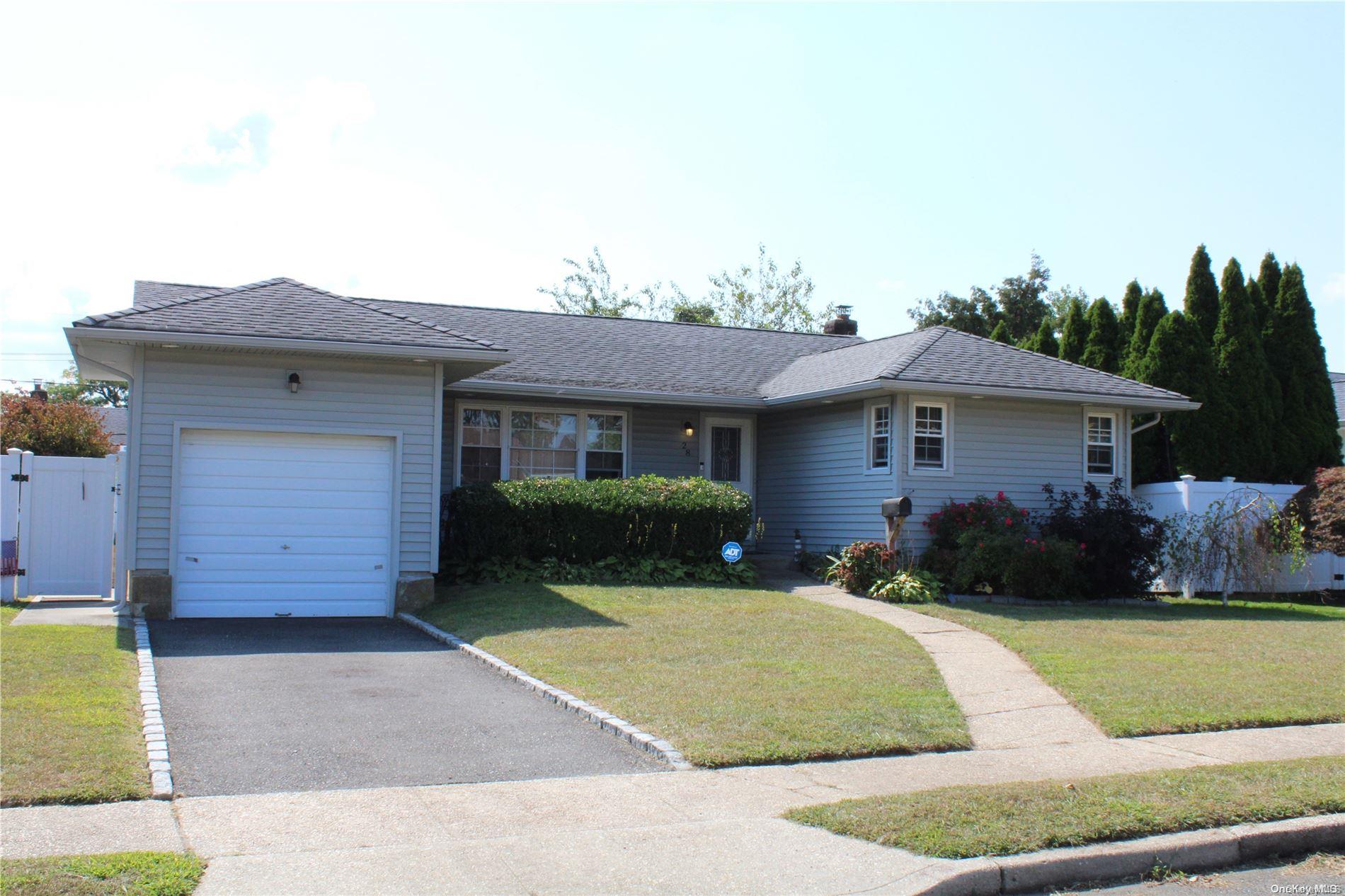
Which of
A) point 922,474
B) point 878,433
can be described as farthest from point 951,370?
point 922,474

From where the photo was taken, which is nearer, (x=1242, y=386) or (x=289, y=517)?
(x=289, y=517)

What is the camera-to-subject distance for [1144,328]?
73.3 ft

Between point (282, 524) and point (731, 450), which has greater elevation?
point (731, 450)

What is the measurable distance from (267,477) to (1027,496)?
442 inches

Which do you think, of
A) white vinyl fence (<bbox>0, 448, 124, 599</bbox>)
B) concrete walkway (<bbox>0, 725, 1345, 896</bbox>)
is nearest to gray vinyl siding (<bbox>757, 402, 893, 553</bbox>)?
white vinyl fence (<bbox>0, 448, 124, 599</bbox>)

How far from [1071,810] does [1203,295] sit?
737 inches

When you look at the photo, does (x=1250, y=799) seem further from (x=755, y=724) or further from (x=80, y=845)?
(x=80, y=845)

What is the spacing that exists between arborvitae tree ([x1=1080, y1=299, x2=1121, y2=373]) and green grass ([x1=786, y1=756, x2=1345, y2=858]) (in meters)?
17.9

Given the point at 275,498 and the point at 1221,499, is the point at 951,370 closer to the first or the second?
the point at 1221,499

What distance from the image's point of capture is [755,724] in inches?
313

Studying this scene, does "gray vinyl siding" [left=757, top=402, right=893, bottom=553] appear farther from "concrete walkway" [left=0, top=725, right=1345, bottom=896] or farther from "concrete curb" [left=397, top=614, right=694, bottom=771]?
"concrete walkway" [left=0, top=725, right=1345, bottom=896]

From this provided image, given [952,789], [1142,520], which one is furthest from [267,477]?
[1142,520]

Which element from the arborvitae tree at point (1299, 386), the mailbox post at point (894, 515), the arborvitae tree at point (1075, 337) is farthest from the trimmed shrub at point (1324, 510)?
the mailbox post at point (894, 515)

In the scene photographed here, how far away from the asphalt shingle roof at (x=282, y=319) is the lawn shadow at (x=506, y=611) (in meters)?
3.09
